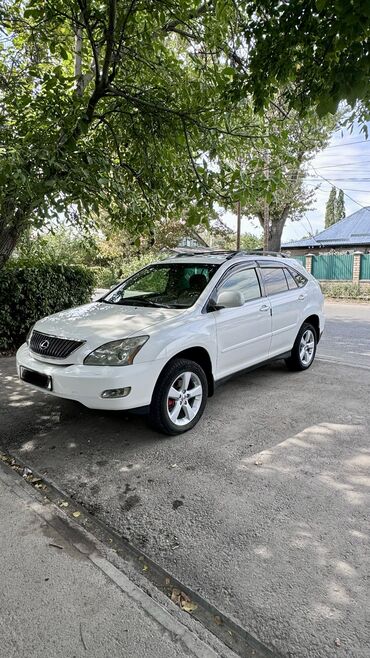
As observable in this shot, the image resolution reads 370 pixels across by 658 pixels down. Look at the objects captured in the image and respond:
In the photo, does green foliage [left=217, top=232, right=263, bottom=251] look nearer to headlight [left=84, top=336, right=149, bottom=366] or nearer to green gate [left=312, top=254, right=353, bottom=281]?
green gate [left=312, top=254, right=353, bottom=281]

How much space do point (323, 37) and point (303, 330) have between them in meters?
3.62

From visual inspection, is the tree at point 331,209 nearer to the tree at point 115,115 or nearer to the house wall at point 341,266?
the house wall at point 341,266

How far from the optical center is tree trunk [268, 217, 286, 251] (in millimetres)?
25828

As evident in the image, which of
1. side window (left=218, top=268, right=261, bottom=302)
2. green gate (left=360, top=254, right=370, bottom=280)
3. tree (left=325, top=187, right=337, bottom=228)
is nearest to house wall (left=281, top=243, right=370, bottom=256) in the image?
green gate (left=360, top=254, right=370, bottom=280)

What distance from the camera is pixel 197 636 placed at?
1.78 meters

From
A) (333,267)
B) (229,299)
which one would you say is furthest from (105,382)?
(333,267)

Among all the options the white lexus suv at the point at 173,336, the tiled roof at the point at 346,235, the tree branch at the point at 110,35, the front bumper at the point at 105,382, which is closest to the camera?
the front bumper at the point at 105,382

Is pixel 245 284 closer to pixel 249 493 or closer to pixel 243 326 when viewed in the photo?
pixel 243 326

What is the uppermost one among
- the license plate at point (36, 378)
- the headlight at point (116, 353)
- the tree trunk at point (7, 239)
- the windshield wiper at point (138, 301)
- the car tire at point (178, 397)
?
the tree trunk at point (7, 239)

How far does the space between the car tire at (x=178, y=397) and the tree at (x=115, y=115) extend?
1.92 meters

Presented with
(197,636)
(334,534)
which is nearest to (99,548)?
(197,636)

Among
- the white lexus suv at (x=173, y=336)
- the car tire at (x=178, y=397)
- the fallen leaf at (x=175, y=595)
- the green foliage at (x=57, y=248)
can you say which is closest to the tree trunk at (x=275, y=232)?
the green foliage at (x=57, y=248)

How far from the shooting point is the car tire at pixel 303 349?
567 cm

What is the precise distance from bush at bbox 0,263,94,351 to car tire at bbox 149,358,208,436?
4323 millimetres
